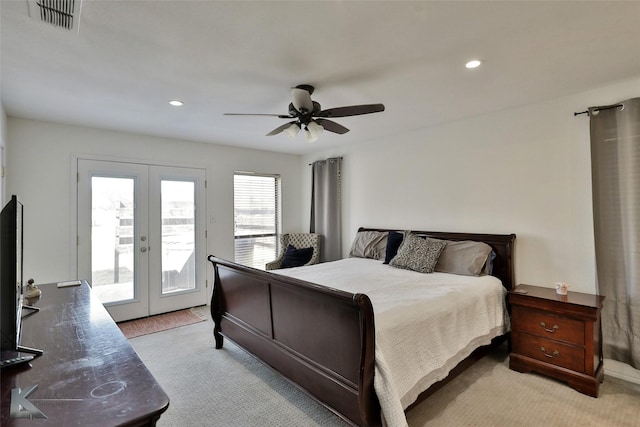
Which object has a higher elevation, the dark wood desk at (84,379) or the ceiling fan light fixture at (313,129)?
the ceiling fan light fixture at (313,129)

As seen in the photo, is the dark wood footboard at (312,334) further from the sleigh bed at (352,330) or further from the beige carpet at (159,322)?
the beige carpet at (159,322)

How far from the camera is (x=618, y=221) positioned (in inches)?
101

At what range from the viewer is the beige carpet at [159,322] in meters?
3.78

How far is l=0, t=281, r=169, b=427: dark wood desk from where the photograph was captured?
872mm

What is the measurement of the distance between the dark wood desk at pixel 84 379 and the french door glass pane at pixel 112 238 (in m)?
Result: 2.55

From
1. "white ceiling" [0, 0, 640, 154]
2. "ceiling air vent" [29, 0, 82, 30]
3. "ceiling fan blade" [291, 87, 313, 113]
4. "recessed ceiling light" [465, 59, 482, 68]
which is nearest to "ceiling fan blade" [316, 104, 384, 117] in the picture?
"ceiling fan blade" [291, 87, 313, 113]

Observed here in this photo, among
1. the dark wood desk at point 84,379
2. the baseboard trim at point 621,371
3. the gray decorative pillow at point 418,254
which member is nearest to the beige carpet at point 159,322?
the dark wood desk at point 84,379

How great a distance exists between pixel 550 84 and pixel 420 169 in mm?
1638

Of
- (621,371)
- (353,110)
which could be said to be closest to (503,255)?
(621,371)

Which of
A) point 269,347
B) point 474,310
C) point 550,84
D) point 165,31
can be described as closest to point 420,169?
point 550,84

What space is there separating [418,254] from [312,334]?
71.8 inches

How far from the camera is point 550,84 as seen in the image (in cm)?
266

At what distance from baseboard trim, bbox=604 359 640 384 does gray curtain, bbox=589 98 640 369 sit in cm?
13

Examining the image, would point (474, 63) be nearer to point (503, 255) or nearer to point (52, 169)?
point (503, 255)
